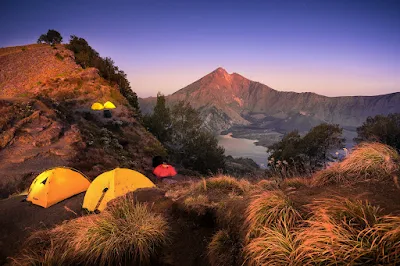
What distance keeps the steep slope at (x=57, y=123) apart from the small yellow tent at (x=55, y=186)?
13.4ft

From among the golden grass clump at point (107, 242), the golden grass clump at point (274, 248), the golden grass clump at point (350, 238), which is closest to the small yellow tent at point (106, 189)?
the golden grass clump at point (107, 242)

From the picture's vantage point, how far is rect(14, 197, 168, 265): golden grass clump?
4.34 meters

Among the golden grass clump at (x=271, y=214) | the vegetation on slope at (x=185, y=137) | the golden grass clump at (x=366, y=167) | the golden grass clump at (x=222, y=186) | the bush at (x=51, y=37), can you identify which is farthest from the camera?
the bush at (x=51, y=37)

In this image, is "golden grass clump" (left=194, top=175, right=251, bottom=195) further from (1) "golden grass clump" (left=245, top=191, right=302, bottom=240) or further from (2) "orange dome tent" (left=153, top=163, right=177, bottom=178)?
(2) "orange dome tent" (left=153, top=163, right=177, bottom=178)

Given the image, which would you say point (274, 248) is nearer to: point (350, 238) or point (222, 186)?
point (350, 238)

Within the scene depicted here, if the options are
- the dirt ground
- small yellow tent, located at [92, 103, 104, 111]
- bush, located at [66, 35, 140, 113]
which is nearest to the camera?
the dirt ground

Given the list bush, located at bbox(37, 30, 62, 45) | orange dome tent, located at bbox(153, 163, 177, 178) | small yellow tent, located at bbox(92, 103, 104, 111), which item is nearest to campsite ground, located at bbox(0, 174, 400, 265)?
orange dome tent, located at bbox(153, 163, 177, 178)

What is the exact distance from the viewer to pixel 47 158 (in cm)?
1620

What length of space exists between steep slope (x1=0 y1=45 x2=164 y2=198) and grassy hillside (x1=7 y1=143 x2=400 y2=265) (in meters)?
11.8

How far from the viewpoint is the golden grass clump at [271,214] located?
369 centimetres

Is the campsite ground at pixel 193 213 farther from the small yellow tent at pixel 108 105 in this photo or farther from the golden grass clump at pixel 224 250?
the small yellow tent at pixel 108 105

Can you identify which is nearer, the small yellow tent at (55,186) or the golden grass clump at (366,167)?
the golden grass clump at (366,167)

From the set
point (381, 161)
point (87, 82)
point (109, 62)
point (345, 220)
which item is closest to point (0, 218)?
point (345, 220)

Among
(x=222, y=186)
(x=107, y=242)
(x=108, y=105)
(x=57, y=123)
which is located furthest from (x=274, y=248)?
(x=108, y=105)
